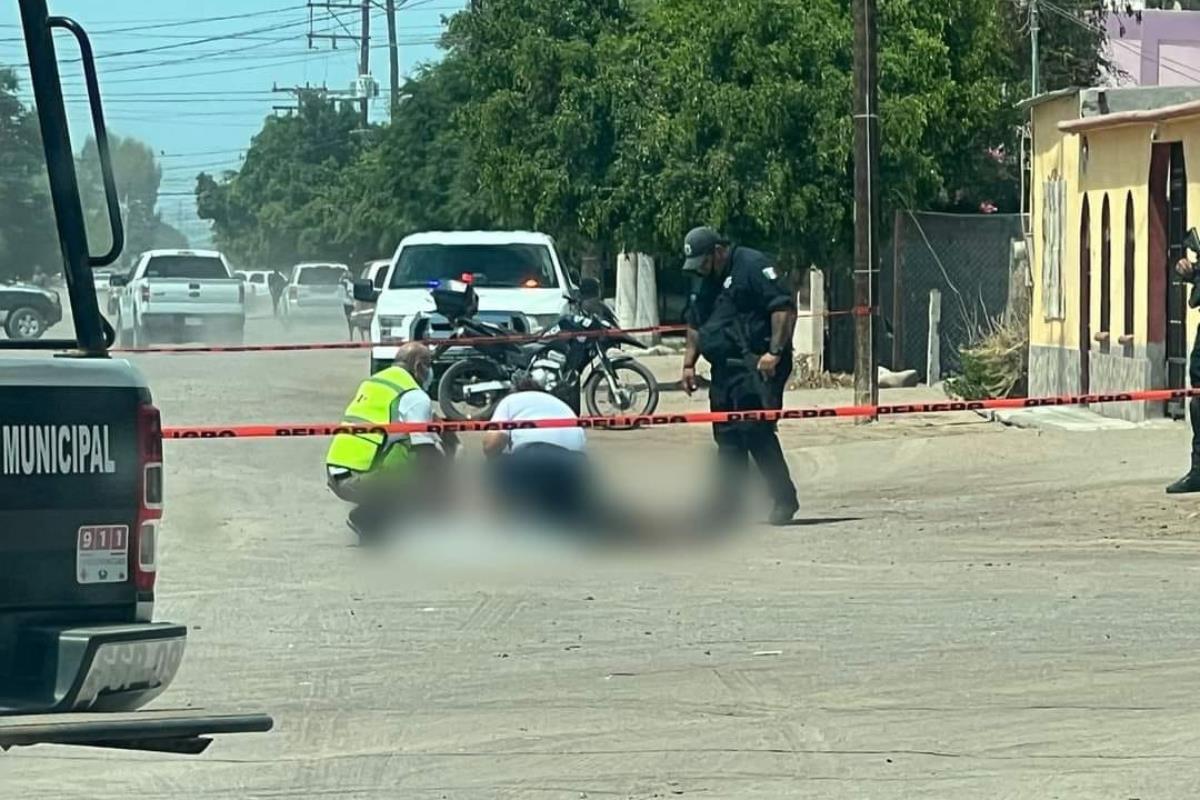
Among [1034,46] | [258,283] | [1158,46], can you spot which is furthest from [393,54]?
[1034,46]

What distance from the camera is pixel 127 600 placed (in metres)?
5.96

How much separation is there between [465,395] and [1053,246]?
20.2 feet

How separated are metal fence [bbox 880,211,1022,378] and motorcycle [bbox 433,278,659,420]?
7651 mm

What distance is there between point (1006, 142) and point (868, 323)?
1027 cm

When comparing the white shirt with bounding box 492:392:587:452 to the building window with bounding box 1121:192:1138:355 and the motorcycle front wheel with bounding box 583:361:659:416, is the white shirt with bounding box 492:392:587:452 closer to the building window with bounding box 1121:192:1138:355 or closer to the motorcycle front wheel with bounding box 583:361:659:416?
the motorcycle front wheel with bounding box 583:361:659:416

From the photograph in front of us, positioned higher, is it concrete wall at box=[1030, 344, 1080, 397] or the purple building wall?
the purple building wall

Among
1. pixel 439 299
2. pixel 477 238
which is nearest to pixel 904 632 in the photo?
pixel 439 299

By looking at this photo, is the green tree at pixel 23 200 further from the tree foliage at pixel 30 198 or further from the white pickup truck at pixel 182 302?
the white pickup truck at pixel 182 302

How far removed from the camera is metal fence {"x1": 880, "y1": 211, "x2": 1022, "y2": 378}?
28.2m

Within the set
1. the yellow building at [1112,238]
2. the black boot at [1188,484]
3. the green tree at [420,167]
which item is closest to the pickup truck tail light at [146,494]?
the black boot at [1188,484]

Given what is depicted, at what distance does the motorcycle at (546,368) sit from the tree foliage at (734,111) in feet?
15.8

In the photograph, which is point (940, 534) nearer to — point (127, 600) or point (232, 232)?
point (127, 600)

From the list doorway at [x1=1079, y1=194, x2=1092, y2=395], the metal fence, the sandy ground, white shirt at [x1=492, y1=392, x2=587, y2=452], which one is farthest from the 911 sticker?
the metal fence

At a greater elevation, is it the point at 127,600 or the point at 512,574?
the point at 127,600
